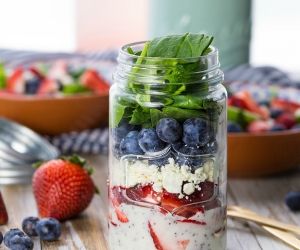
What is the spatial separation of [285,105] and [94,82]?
1.26ft

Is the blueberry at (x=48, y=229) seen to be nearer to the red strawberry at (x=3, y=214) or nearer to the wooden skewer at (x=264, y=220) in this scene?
the red strawberry at (x=3, y=214)

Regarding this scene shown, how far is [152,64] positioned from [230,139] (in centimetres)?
40

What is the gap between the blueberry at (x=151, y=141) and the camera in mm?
1202

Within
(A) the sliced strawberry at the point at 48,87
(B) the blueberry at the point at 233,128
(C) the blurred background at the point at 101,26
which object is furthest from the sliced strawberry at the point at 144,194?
(C) the blurred background at the point at 101,26

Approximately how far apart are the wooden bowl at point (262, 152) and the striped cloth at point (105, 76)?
0.72ft

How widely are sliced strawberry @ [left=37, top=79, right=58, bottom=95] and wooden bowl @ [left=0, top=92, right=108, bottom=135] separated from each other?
7cm

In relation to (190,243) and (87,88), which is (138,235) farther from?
(87,88)

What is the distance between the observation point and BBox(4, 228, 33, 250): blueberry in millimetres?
1309

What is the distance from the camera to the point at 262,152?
159 cm

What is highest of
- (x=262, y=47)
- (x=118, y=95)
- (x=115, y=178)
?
(x=118, y=95)

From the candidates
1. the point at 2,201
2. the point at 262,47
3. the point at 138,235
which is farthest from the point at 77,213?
the point at 262,47

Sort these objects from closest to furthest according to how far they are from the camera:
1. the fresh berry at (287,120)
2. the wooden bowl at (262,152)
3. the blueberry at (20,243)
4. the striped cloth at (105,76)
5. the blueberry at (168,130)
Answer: the blueberry at (168,130), the blueberry at (20,243), the wooden bowl at (262,152), the fresh berry at (287,120), the striped cloth at (105,76)

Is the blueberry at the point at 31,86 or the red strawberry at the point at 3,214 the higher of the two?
the blueberry at the point at 31,86

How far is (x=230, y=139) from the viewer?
1.58 m
